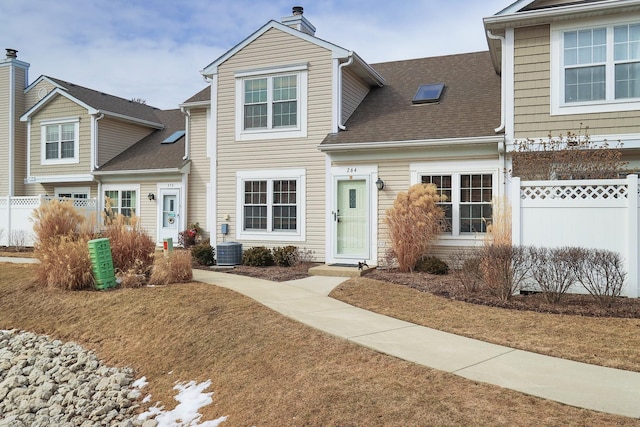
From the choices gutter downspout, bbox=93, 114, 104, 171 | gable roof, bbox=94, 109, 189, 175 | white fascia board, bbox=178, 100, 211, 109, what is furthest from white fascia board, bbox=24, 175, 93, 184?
white fascia board, bbox=178, 100, 211, 109

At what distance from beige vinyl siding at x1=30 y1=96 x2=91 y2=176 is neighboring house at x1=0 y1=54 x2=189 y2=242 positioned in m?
0.04

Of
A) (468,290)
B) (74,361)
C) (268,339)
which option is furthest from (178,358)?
(468,290)

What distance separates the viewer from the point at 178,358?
22.6 feet

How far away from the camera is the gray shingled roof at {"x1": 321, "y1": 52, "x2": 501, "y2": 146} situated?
1275cm

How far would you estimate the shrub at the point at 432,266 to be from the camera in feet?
37.6

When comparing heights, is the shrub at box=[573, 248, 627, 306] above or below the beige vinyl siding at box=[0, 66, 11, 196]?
below

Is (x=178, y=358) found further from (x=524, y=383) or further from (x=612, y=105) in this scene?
(x=612, y=105)

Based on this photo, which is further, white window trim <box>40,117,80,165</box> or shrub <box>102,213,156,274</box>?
white window trim <box>40,117,80,165</box>

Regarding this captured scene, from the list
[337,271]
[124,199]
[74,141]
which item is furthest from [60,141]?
[337,271]

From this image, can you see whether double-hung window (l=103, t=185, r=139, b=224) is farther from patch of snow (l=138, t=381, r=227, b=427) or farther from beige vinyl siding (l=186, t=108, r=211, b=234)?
A: patch of snow (l=138, t=381, r=227, b=427)

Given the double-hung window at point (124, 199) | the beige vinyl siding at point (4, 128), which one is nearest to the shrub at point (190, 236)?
the double-hung window at point (124, 199)

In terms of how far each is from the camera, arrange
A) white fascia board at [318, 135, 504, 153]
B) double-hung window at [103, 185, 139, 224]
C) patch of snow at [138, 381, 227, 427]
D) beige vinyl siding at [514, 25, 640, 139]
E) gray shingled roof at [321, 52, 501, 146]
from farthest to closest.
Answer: double-hung window at [103, 185, 139, 224]
gray shingled roof at [321, 52, 501, 146]
white fascia board at [318, 135, 504, 153]
beige vinyl siding at [514, 25, 640, 139]
patch of snow at [138, 381, 227, 427]

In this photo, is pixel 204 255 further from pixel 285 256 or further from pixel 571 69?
pixel 571 69

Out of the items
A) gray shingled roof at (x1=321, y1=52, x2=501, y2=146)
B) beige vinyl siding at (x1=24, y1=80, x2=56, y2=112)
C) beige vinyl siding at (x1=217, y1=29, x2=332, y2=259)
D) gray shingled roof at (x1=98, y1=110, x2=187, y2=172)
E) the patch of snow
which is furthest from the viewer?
beige vinyl siding at (x1=24, y1=80, x2=56, y2=112)
